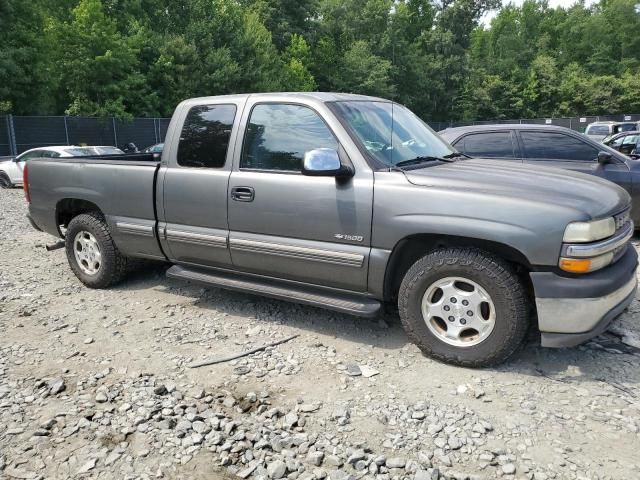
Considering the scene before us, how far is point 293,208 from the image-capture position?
158 inches

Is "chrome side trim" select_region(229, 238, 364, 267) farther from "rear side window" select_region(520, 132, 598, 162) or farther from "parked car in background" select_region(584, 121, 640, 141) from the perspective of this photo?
"parked car in background" select_region(584, 121, 640, 141)

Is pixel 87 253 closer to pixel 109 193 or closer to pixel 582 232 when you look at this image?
pixel 109 193

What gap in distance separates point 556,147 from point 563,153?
0.13 meters

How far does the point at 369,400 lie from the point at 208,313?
6.76 ft

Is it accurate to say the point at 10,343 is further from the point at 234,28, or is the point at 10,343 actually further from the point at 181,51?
the point at 234,28

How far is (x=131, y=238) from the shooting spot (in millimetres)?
5055

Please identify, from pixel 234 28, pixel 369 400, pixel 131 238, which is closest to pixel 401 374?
pixel 369 400

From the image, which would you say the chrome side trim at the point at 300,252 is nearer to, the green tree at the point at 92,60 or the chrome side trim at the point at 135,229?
the chrome side trim at the point at 135,229

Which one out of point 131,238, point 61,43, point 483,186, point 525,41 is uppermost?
point 525,41

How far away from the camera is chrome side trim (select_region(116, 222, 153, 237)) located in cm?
489

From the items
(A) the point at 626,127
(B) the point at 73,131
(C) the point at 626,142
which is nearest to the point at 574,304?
(C) the point at 626,142

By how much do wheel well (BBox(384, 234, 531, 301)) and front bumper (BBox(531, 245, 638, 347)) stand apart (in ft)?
0.69

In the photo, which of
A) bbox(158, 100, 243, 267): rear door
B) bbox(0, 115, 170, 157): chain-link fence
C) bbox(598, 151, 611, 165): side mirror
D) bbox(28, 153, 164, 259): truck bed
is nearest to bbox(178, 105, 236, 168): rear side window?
bbox(158, 100, 243, 267): rear door

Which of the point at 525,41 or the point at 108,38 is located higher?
the point at 525,41
